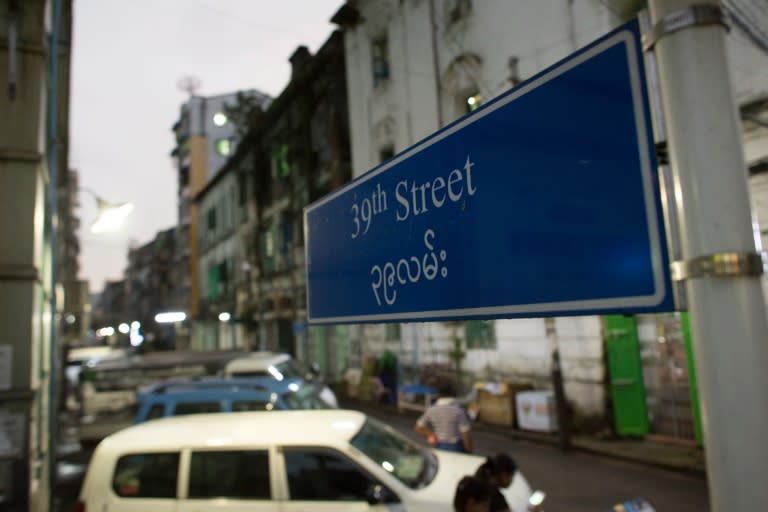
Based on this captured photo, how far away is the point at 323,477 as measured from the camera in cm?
468

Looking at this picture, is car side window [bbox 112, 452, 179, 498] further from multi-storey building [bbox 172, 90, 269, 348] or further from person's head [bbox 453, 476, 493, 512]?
multi-storey building [bbox 172, 90, 269, 348]

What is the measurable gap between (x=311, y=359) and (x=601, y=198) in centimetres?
2168

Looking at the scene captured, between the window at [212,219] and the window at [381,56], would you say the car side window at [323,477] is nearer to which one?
the window at [381,56]

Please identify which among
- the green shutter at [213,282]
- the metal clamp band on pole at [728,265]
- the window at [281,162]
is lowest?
the metal clamp band on pole at [728,265]

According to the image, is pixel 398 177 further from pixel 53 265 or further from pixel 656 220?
pixel 53 265

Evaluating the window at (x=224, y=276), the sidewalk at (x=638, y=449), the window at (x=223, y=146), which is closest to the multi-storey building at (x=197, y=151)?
the window at (x=223, y=146)

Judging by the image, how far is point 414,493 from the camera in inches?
183

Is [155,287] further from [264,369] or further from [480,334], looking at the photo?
[480,334]

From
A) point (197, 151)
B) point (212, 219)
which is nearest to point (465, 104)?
point (212, 219)

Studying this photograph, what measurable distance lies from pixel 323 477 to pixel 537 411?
779 centimetres

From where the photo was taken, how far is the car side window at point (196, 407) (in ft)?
24.8

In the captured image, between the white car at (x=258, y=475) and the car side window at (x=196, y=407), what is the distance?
242cm

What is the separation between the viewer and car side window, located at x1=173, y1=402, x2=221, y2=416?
7.56m

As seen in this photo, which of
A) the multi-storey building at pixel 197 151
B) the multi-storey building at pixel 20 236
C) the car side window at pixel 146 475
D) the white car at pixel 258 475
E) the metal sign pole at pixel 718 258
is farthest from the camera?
the multi-storey building at pixel 197 151
